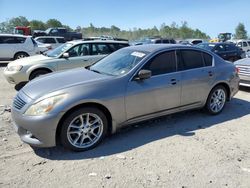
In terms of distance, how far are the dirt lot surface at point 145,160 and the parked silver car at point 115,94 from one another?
12.0 inches

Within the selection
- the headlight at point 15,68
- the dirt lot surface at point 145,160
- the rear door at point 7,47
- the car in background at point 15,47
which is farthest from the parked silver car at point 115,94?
the rear door at point 7,47

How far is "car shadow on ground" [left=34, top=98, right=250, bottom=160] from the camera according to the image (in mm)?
4102

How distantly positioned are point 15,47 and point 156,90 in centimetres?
1187

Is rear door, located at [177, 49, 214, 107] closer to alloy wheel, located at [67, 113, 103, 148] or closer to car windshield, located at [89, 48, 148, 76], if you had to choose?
car windshield, located at [89, 48, 148, 76]

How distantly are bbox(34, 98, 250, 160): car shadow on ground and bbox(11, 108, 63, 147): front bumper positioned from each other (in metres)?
0.29

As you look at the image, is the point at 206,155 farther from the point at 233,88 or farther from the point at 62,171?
the point at 233,88

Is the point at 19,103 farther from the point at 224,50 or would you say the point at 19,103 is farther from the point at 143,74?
the point at 224,50

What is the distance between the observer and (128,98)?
441cm

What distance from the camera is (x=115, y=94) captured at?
428cm

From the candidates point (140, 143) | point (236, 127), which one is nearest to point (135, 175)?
point (140, 143)

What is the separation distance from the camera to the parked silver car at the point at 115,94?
3.89m

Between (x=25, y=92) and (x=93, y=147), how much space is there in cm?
138

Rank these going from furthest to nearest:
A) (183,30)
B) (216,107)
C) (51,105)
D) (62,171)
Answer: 1. (183,30)
2. (216,107)
3. (51,105)
4. (62,171)

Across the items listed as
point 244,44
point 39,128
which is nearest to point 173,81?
point 39,128
